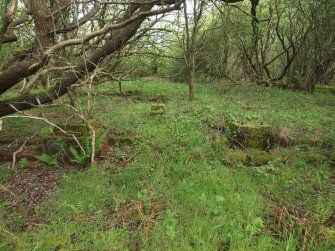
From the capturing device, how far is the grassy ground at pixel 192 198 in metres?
2.93

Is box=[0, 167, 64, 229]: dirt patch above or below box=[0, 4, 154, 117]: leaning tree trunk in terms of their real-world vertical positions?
below

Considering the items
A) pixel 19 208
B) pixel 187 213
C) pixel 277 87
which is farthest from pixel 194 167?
pixel 277 87

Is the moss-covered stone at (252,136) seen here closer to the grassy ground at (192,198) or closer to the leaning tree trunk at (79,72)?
the grassy ground at (192,198)

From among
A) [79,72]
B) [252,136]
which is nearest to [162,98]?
[79,72]

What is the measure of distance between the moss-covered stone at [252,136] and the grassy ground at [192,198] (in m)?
0.23

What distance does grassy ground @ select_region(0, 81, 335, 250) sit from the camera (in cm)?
293

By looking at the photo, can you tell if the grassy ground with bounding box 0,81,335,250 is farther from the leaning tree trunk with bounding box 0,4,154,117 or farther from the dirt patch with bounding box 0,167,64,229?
the leaning tree trunk with bounding box 0,4,154,117

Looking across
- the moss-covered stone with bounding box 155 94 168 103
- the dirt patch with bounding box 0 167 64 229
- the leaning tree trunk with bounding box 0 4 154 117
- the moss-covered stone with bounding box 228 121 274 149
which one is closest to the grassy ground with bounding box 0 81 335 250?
the dirt patch with bounding box 0 167 64 229

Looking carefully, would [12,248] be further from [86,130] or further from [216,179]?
[216,179]

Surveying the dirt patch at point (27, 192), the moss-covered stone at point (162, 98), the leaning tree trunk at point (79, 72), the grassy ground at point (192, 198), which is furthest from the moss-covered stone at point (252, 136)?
the moss-covered stone at point (162, 98)

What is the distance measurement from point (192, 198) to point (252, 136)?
2.39 meters

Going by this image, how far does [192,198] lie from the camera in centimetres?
362

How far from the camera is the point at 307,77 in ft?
45.5

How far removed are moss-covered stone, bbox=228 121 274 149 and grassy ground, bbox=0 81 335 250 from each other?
0.23 metres
